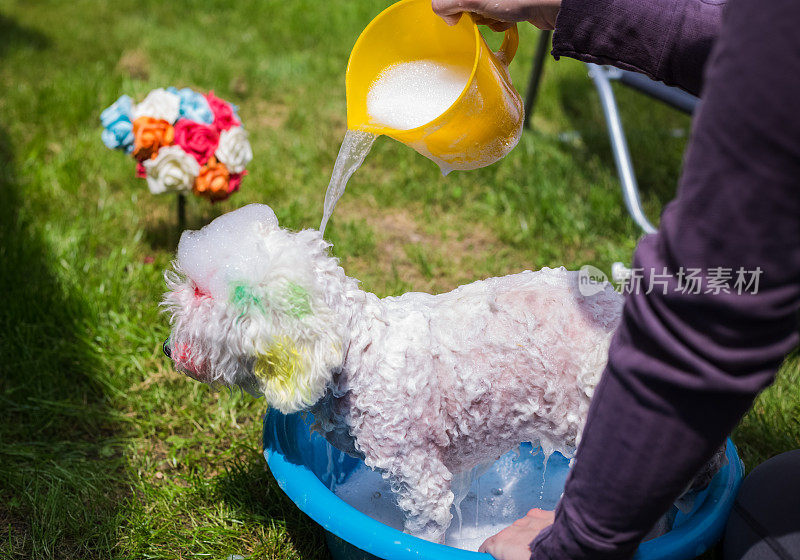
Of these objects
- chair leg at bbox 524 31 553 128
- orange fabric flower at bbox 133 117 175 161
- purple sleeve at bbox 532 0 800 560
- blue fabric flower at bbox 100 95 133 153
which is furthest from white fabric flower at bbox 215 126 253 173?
purple sleeve at bbox 532 0 800 560

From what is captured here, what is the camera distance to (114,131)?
7.98ft

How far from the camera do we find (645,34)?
1.44 meters

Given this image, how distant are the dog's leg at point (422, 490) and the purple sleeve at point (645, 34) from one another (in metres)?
0.86

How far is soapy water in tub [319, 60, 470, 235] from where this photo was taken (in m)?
1.54

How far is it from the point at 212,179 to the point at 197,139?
0.14 metres

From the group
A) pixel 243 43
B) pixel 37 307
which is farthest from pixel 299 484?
pixel 243 43

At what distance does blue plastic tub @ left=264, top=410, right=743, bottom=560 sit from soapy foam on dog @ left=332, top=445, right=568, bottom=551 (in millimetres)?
214

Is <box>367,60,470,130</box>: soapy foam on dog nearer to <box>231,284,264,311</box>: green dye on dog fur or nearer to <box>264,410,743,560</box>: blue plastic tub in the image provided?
<box>231,284,264,311</box>: green dye on dog fur

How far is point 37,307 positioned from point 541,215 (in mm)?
1825

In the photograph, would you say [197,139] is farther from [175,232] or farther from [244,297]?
[244,297]

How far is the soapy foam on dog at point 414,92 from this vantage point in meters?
1.53

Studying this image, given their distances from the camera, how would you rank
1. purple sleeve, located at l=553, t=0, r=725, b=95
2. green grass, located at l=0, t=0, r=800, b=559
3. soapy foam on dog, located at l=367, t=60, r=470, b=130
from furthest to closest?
green grass, located at l=0, t=0, r=800, b=559 → soapy foam on dog, located at l=367, t=60, r=470, b=130 → purple sleeve, located at l=553, t=0, r=725, b=95

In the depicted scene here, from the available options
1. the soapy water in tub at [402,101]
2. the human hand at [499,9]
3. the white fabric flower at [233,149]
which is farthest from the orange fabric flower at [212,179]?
the human hand at [499,9]

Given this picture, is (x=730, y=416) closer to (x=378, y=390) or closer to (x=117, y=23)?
(x=378, y=390)
